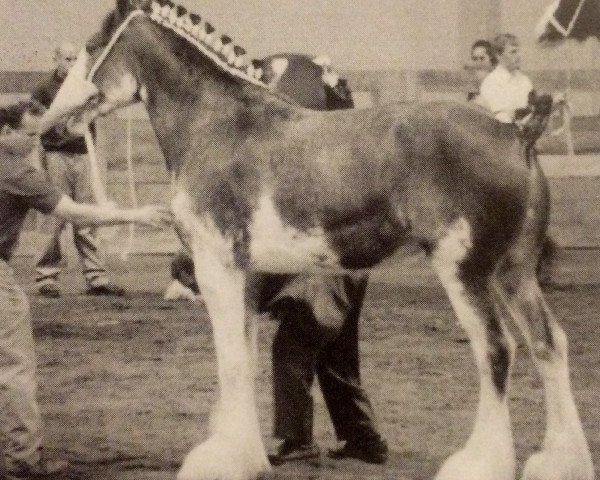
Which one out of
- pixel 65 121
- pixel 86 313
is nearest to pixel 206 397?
pixel 65 121

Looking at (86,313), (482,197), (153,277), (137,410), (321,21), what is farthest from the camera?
(321,21)

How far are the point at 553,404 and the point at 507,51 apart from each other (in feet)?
12.8

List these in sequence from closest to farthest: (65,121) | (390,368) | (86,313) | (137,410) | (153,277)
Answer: (65,121)
(137,410)
(390,368)
(86,313)
(153,277)

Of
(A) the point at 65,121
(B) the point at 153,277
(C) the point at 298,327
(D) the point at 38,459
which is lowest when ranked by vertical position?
(B) the point at 153,277

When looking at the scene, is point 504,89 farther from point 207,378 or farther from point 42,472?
point 42,472

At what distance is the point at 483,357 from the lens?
3.88m

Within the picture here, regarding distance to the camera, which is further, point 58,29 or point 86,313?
point 58,29

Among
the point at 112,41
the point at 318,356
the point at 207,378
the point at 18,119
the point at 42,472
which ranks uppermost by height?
the point at 112,41

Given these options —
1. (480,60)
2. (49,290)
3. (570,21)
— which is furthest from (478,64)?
(49,290)

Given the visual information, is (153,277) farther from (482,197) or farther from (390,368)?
(482,197)

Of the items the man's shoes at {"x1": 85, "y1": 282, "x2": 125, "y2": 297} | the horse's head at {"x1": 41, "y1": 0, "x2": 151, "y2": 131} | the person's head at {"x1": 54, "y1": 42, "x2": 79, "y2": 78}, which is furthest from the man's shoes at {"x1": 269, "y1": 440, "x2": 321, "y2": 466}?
the person's head at {"x1": 54, "y1": 42, "x2": 79, "y2": 78}

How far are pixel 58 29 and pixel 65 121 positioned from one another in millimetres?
5323

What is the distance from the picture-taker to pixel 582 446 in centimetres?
396

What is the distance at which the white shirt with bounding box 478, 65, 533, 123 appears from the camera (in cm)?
748
